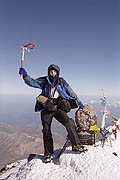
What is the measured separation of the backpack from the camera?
6.78 m

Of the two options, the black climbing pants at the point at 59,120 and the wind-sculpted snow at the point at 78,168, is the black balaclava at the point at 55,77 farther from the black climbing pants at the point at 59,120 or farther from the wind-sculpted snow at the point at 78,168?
the wind-sculpted snow at the point at 78,168

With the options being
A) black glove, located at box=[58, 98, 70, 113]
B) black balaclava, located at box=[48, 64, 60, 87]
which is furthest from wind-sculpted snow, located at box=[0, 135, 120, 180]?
black balaclava, located at box=[48, 64, 60, 87]

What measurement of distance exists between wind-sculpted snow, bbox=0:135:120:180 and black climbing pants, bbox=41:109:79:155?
0.55m

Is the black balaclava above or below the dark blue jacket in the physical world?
above

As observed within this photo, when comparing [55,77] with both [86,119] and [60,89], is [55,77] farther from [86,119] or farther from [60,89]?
[86,119]

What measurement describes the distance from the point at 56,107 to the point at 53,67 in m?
1.53

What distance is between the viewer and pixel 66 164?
4.88 metres

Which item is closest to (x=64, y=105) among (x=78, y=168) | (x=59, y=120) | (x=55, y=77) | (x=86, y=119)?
(x=59, y=120)

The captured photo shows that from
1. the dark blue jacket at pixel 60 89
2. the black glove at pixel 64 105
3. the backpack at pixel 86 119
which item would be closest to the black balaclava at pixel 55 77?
the dark blue jacket at pixel 60 89

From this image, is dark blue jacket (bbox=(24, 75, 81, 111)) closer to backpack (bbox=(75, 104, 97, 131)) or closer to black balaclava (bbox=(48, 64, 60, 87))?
black balaclava (bbox=(48, 64, 60, 87))

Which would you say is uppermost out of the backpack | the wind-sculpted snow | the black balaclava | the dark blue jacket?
the black balaclava

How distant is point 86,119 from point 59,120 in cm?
233

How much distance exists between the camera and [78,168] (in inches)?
179

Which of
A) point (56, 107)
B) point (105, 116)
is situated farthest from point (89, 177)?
point (105, 116)
